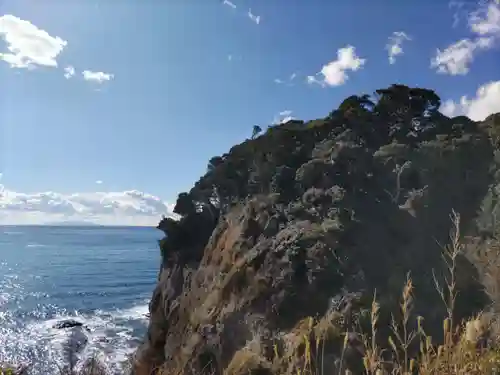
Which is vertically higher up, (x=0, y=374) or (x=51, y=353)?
(x=0, y=374)

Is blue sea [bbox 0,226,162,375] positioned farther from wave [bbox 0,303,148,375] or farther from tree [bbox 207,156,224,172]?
tree [bbox 207,156,224,172]

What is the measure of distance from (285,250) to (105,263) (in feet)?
209

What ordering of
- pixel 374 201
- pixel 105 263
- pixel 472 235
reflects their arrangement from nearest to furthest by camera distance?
pixel 472 235 → pixel 374 201 → pixel 105 263

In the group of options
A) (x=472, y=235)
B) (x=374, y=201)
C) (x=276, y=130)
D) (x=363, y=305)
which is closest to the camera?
(x=363, y=305)

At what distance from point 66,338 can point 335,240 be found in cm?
2680

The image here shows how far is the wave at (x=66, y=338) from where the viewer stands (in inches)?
1062

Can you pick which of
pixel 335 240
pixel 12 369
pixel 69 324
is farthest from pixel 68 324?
pixel 12 369

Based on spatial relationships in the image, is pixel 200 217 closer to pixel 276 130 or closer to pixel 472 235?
pixel 276 130

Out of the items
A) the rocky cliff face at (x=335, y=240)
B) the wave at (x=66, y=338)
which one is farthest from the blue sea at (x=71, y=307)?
the rocky cliff face at (x=335, y=240)

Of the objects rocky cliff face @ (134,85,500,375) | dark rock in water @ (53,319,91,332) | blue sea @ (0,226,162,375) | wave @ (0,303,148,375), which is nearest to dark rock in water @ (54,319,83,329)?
dark rock in water @ (53,319,91,332)

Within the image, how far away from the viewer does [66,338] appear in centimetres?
3153

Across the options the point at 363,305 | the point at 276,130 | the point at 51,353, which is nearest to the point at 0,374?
the point at 363,305

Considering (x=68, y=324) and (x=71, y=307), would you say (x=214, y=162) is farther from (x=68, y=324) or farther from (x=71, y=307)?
(x=71, y=307)

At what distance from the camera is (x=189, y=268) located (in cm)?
2220
